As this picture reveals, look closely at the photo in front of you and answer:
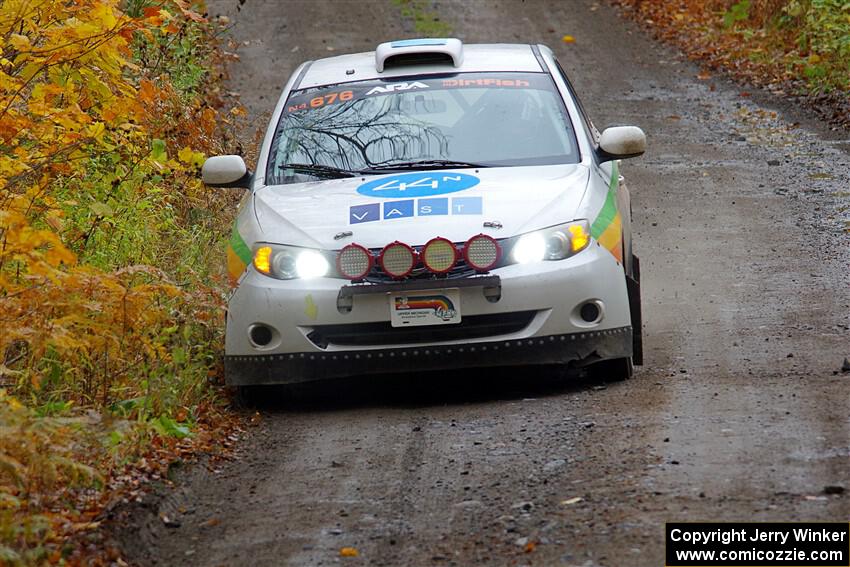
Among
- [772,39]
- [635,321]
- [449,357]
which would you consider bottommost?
[772,39]

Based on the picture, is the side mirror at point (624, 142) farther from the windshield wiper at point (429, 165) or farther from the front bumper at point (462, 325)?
the front bumper at point (462, 325)

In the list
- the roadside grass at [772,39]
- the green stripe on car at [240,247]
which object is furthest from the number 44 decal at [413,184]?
the roadside grass at [772,39]

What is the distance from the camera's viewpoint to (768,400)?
21.4ft

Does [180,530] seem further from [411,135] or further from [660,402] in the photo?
[411,135]

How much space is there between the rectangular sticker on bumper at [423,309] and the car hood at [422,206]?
0.28 metres

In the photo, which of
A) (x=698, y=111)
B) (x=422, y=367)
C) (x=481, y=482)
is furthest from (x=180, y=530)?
(x=698, y=111)

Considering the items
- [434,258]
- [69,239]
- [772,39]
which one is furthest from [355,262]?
[772,39]

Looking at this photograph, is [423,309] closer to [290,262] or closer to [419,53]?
[290,262]

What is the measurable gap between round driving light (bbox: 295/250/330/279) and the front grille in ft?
0.90

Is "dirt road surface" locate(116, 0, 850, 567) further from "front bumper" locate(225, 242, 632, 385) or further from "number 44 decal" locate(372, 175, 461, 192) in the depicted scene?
"number 44 decal" locate(372, 175, 461, 192)

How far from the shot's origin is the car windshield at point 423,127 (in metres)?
7.93

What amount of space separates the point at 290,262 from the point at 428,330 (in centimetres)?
80

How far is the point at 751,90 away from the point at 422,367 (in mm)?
13239

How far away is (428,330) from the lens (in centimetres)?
689
